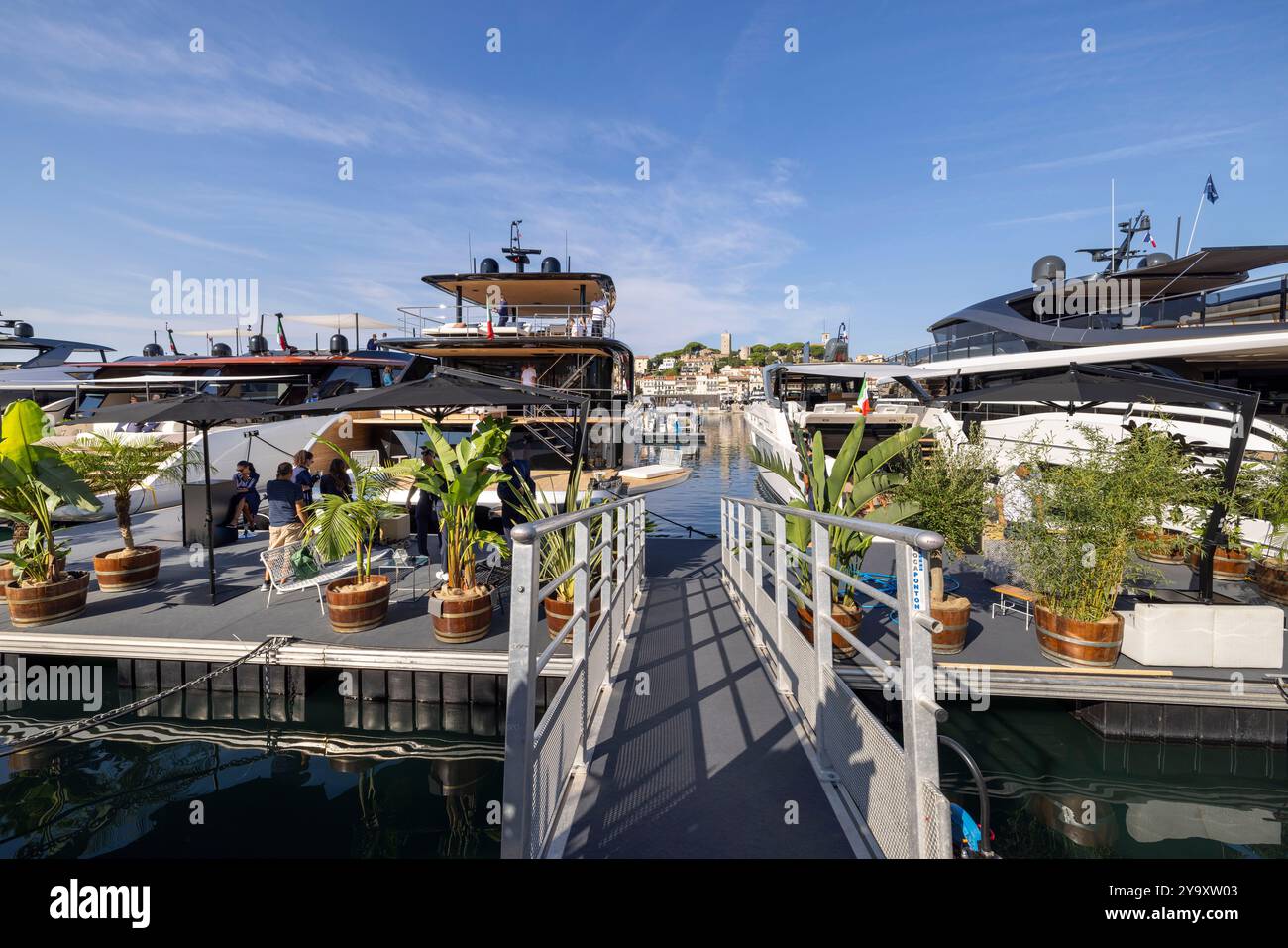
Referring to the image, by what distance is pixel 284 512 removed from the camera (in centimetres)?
697

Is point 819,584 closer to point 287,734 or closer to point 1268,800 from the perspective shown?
point 1268,800

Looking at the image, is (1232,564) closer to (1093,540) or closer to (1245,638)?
(1245,638)

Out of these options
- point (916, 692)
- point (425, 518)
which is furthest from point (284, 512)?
point (916, 692)

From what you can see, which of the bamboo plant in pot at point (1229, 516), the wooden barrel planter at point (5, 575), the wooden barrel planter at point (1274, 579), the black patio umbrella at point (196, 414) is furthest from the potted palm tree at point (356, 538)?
the wooden barrel planter at point (1274, 579)

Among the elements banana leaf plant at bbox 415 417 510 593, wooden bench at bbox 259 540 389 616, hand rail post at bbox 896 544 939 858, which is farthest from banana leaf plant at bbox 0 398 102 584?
hand rail post at bbox 896 544 939 858

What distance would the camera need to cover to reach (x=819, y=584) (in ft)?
10.5

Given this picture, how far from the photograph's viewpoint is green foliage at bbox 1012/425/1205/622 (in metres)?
5.03

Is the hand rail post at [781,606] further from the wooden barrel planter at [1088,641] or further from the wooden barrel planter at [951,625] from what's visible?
the wooden barrel planter at [1088,641]

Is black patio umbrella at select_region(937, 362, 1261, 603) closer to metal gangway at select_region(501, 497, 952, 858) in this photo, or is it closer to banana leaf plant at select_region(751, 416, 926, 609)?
banana leaf plant at select_region(751, 416, 926, 609)

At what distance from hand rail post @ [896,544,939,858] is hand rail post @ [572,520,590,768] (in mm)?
1740

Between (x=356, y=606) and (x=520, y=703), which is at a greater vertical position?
(x=520, y=703)

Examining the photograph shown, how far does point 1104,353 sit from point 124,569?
618 inches
